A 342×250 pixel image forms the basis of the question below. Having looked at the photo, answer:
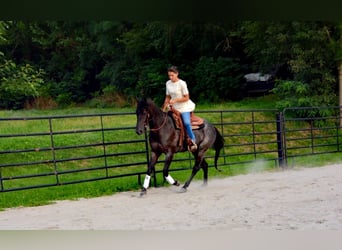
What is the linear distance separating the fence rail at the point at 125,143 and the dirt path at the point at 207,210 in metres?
0.67

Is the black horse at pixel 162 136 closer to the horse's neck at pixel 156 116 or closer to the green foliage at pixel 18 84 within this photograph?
the horse's neck at pixel 156 116

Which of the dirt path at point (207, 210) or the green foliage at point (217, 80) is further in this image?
the green foliage at point (217, 80)

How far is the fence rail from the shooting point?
4328mm

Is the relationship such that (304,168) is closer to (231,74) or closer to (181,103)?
(231,74)

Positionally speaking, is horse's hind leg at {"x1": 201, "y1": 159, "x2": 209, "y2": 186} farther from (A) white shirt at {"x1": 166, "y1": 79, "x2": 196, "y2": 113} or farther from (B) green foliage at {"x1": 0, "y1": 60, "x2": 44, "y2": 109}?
(B) green foliage at {"x1": 0, "y1": 60, "x2": 44, "y2": 109}

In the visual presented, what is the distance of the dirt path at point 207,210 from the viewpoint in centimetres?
268

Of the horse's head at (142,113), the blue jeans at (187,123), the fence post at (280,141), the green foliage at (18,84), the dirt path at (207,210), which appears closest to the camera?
the dirt path at (207,210)

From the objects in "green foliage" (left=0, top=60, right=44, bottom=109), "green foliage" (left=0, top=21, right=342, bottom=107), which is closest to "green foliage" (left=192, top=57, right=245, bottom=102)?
"green foliage" (left=0, top=21, right=342, bottom=107)

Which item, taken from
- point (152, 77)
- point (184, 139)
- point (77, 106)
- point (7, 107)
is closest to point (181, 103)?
point (184, 139)

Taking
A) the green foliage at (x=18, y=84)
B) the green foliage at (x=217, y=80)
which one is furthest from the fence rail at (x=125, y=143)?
the green foliage at (x=18, y=84)

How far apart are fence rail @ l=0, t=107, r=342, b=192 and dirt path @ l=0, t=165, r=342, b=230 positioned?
67cm

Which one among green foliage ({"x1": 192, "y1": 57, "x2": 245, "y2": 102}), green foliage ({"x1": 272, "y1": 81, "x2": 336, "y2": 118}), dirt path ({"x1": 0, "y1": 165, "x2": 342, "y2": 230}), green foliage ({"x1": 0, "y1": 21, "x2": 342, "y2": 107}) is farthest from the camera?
green foliage ({"x1": 272, "y1": 81, "x2": 336, "y2": 118})

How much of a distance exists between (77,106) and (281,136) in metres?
2.42

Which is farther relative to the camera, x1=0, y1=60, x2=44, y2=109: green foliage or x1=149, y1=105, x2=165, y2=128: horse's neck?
x1=0, y1=60, x2=44, y2=109: green foliage
